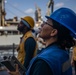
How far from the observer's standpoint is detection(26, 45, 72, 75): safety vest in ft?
7.92

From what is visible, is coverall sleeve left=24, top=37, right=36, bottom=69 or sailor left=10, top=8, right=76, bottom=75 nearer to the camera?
sailor left=10, top=8, right=76, bottom=75

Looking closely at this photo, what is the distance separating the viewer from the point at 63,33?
2666 mm

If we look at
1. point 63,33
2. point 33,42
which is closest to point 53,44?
point 63,33

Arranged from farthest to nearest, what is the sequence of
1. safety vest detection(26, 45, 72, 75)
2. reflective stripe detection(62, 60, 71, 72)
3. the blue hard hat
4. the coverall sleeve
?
1. the coverall sleeve
2. the blue hard hat
3. reflective stripe detection(62, 60, 71, 72)
4. safety vest detection(26, 45, 72, 75)

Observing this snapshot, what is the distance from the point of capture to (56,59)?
245 cm

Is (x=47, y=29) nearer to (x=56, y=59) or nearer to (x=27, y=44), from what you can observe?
(x=56, y=59)

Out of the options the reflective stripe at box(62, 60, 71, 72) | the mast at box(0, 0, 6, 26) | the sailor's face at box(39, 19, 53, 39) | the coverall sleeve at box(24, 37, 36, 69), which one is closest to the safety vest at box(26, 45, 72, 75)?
the reflective stripe at box(62, 60, 71, 72)

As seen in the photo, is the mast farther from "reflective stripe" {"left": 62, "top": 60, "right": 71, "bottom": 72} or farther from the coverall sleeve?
"reflective stripe" {"left": 62, "top": 60, "right": 71, "bottom": 72}

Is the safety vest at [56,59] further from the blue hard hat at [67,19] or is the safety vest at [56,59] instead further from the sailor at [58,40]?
the blue hard hat at [67,19]

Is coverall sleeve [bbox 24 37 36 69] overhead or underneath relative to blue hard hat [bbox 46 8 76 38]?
underneath

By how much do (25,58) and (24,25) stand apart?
624 mm

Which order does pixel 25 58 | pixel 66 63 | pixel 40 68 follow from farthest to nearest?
pixel 25 58 < pixel 66 63 < pixel 40 68

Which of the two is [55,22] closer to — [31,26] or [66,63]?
[66,63]

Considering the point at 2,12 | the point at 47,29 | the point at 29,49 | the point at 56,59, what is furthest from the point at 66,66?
the point at 2,12
